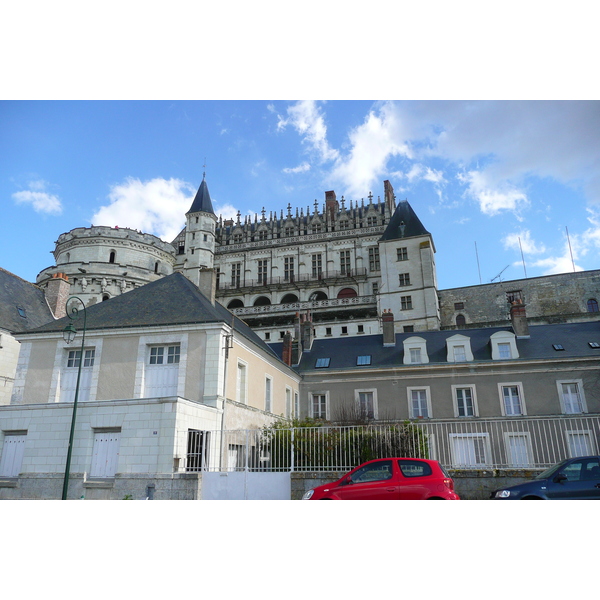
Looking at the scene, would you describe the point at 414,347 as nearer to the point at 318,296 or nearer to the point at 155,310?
the point at 155,310

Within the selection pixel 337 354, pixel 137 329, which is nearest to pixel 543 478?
pixel 137 329

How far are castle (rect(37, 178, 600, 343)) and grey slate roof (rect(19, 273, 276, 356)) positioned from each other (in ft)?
65.1

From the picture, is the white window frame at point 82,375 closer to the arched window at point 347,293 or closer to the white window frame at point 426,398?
the white window frame at point 426,398

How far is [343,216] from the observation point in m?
48.0

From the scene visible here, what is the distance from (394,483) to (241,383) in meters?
8.32

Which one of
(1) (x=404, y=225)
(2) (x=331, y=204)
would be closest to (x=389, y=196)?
(2) (x=331, y=204)

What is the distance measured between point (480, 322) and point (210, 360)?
2697 cm

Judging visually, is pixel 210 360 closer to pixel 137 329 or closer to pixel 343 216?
pixel 137 329

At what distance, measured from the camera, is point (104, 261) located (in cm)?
4391

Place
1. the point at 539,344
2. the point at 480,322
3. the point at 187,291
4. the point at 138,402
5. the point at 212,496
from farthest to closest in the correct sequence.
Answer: the point at 480,322, the point at 539,344, the point at 187,291, the point at 138,402, the point at 212,496

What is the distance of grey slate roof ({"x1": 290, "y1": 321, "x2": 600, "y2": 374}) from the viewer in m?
19.1

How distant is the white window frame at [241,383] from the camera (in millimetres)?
15250

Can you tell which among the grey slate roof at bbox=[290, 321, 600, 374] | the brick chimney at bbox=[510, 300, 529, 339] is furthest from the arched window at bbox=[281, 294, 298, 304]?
the brick chimney at bbox=[510, 300, 529, 339]

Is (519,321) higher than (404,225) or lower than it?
lower
